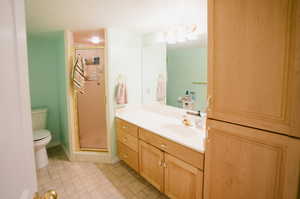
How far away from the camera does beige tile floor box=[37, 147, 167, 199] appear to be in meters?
1.84

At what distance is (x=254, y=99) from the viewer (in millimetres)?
896

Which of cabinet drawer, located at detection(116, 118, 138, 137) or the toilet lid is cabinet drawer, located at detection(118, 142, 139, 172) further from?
the toilet lid

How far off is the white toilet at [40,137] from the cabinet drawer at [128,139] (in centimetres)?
120

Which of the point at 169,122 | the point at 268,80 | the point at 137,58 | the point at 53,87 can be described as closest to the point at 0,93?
the point at 268,80

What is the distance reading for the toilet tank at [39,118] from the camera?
2686 millimetres

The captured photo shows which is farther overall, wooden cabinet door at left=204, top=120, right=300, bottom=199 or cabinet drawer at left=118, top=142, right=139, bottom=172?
cabinet drawer at left=118, top=142, right=139, bottom=172

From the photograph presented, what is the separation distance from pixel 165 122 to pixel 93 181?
1.27 meters

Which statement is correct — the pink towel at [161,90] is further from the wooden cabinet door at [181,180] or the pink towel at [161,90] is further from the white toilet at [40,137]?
the white toilet at [40,137]

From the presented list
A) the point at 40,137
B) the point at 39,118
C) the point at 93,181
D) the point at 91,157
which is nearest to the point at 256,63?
the point at 93,181

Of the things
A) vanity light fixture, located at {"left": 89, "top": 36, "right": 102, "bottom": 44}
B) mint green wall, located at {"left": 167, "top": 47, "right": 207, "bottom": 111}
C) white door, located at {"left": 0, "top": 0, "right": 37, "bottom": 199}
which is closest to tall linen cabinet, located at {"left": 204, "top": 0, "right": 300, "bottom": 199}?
mint green wall, located at {"left": 167, "top": 47, "right": 207, "bottom": 111}

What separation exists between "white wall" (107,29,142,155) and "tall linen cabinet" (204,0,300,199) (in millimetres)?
1595

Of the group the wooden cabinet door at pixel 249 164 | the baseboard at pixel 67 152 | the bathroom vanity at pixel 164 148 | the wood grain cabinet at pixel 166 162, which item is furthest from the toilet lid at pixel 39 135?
the wooden cabinet door at pixel 249 164

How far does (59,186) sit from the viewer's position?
1.98 m

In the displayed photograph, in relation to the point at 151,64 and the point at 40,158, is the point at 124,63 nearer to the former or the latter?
the point at 151,64
